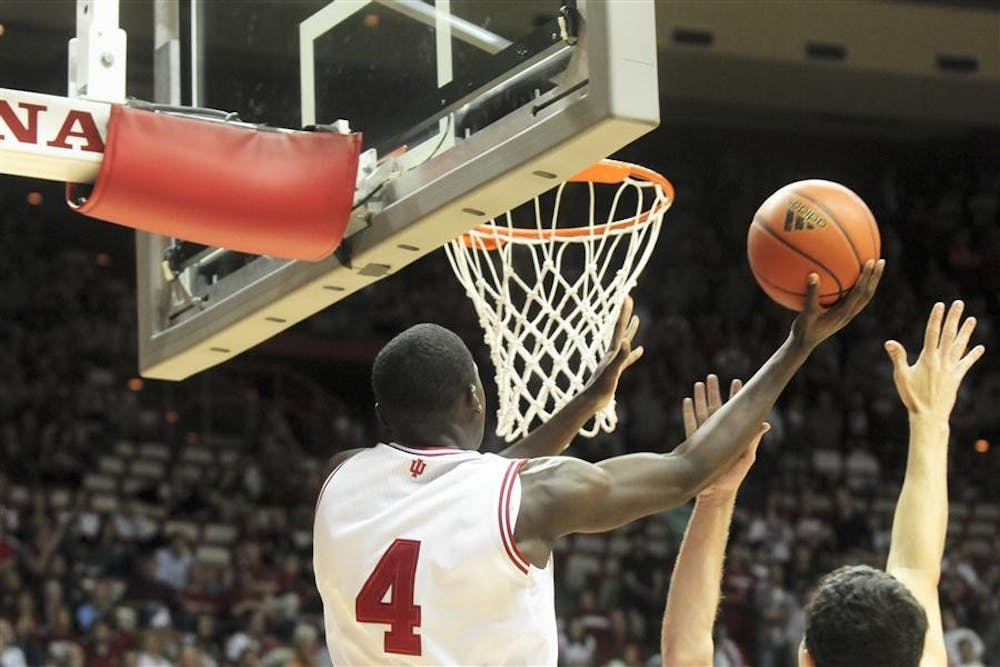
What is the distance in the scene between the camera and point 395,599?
2.39m

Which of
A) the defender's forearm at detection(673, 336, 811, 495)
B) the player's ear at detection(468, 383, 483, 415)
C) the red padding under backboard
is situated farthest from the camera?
the red padding under backboard

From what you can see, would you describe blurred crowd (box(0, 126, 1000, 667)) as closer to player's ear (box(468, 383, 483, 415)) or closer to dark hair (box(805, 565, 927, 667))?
player's ear (box(468, 383, 483, 415))

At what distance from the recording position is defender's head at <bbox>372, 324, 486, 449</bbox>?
8.24 feet

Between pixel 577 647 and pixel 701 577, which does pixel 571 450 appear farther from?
pixel 701 577

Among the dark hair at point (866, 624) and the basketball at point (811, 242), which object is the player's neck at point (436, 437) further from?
the dark hair at point (866, 624)

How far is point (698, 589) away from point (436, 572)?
0.45 meters

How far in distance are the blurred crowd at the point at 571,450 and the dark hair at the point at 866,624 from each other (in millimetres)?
6710

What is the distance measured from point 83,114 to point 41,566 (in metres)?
6.54

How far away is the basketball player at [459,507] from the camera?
2.36 metres

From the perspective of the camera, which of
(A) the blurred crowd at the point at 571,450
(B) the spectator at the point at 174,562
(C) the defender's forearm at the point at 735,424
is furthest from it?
(B) the spectator at the point at 174,562

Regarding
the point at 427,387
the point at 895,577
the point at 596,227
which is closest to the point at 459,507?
the point at 427,387

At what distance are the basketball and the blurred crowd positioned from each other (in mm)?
6060

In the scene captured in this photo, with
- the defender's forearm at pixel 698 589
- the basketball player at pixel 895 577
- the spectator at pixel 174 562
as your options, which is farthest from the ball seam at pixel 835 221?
the spectator at pixel 174 562

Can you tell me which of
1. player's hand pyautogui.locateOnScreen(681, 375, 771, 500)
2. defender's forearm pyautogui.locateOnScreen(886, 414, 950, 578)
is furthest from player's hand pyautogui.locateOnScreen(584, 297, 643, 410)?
defender's forearm pyautogui.locateOnScreen(886, 414, 950, 578)
